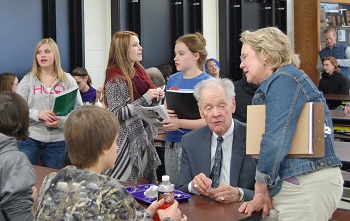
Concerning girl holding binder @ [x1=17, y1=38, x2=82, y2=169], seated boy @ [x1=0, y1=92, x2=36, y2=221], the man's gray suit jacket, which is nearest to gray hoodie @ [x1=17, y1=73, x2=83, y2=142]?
girl holding binder @ [x1=17, y1=38, x2=82, y2=169]

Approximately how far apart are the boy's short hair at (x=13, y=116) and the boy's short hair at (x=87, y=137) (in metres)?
0.79

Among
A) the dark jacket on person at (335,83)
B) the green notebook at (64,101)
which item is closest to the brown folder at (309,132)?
the green notebook at (64,101)

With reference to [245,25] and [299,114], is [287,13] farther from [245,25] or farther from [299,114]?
[299,114]

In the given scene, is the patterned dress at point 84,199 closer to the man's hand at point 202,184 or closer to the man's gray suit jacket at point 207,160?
the man's hand at point 202,184

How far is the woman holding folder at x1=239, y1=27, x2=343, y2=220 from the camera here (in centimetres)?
→ 221

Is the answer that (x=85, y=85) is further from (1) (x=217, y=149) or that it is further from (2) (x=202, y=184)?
(2) (x=202, y=184)

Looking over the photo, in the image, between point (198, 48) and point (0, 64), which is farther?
point (0, 64)

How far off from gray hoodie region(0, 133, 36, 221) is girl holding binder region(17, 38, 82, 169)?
173 cm

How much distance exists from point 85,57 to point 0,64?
1.08 meters

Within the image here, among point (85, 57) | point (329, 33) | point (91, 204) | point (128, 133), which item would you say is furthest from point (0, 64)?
point (329, 33)

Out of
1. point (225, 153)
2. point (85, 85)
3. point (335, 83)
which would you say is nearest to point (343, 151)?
point (225, 153)

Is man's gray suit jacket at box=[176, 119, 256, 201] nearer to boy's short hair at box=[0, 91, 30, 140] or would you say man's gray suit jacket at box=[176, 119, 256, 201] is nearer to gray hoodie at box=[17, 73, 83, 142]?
boy's short hair at box=[0, 91, 30, 140]

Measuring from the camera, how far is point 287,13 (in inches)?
409

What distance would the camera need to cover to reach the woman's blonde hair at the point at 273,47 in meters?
2.32
